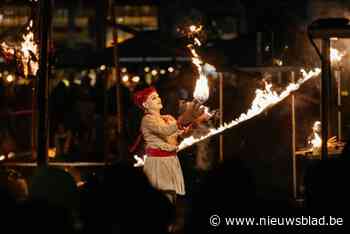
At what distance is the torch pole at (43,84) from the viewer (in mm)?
10164

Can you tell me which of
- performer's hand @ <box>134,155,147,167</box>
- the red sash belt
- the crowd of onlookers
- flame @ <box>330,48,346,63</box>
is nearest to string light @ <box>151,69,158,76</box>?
flame @ <box>330,48,346,63</box>

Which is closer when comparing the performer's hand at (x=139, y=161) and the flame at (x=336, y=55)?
the performer's hand at (x=139, y=161)

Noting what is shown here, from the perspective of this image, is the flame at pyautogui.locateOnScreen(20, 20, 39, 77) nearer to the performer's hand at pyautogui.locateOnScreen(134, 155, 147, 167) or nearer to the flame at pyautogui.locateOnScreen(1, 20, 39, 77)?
the flame at pyautogui.locateOnScreen(1, 20, 39, 77)

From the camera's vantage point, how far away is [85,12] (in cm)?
3447

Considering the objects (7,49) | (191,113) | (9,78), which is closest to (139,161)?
(191,113)

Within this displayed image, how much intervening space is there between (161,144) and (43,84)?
5.58ft

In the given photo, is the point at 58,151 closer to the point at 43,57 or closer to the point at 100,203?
the point at 43,57

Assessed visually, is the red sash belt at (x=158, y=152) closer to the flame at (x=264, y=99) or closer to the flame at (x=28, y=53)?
the flame at (x=264, y=99)

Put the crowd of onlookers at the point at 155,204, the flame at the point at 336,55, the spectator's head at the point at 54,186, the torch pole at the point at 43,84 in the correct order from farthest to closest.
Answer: the flame at the point at 336,55 → the torch pole at the point at 43,84 → the spectator's head at the point at 54,186 → the crowd of onlookers at the point at 155,204

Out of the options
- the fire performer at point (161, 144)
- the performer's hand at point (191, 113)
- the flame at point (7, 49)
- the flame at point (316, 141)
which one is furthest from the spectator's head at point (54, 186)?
the flame at point (316, 141)

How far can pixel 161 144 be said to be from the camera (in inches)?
446

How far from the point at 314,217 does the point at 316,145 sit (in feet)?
18.7

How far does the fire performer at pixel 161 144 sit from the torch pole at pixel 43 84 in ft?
4.85

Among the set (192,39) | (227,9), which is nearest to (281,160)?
(192,39)
